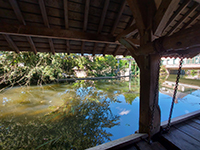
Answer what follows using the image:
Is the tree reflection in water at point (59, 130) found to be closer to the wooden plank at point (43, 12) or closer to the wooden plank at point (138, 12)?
the wooden plank at point (138, 12)

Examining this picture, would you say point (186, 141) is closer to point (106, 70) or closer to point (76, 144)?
point (76, 144)

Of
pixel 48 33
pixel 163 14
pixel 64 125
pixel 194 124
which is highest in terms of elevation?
pixel 48 33

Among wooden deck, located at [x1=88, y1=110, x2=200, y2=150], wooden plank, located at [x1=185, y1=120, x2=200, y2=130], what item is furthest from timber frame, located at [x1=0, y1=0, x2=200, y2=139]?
wooden plank, located at [x1=185, y1=120, x2=200, y2=130]

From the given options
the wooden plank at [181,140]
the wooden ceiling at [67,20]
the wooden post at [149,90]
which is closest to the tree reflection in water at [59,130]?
the wooden post at [149,90]

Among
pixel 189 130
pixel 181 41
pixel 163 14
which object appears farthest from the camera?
pixel 189 130

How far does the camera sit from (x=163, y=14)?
1041 millimetres

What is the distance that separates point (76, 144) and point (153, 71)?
207 centimetres

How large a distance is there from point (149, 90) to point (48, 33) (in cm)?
210

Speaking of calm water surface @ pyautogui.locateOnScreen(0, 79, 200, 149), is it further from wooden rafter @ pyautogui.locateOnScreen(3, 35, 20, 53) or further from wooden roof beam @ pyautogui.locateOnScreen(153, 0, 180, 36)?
wooden roof beam @ pyautogui.locateOnScreen(153, 0, 180, 36)

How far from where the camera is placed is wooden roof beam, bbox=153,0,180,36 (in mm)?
976

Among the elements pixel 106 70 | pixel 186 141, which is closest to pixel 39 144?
pixel 186 141

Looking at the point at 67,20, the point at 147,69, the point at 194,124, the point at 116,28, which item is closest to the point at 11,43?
the point at 67,20

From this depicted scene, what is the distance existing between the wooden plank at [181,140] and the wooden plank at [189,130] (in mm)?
75

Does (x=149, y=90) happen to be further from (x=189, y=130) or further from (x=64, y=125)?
(x=64, y=125)
